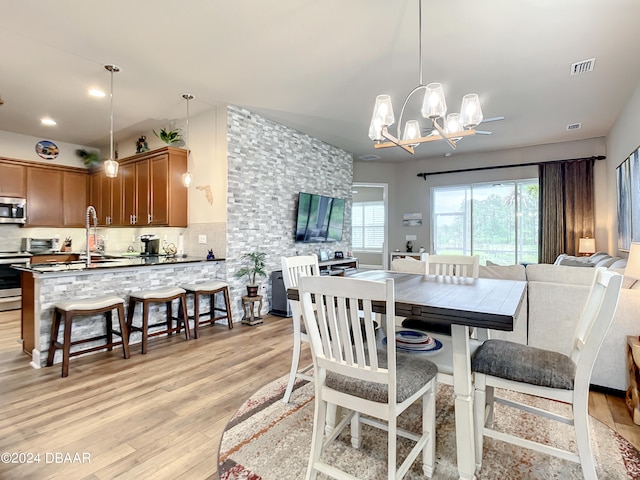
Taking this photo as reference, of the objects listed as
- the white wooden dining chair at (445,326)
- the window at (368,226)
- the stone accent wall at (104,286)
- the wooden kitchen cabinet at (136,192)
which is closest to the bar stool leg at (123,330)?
the stone accent wall at (104,286)

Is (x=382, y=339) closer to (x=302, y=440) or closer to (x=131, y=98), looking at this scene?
(x=302, y=440)

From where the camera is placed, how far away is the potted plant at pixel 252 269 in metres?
4.55

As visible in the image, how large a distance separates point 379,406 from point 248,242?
360 centimetres

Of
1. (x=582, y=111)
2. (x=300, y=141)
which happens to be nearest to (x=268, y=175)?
(x=300, y=141)

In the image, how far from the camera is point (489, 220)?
277 inches

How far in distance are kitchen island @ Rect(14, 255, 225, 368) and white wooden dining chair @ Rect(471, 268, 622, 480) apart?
3447 millimetres

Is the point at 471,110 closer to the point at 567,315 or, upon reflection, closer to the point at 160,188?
the point at 567,315

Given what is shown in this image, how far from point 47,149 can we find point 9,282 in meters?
2.41

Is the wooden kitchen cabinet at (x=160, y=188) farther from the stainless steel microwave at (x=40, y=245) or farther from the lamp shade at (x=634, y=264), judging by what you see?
the lamp shade at (x=634, y=264)

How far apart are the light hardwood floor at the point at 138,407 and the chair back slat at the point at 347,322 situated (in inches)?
36.0

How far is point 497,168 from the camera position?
22.7 ft

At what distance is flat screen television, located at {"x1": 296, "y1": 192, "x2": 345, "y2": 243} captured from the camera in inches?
220

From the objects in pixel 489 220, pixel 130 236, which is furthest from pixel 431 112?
pixel 130 236

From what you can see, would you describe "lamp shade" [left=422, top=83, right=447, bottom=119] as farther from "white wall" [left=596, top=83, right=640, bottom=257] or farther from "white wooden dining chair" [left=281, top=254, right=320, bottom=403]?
"white wall" [left=596, top=83, right=640, bottom=257]
